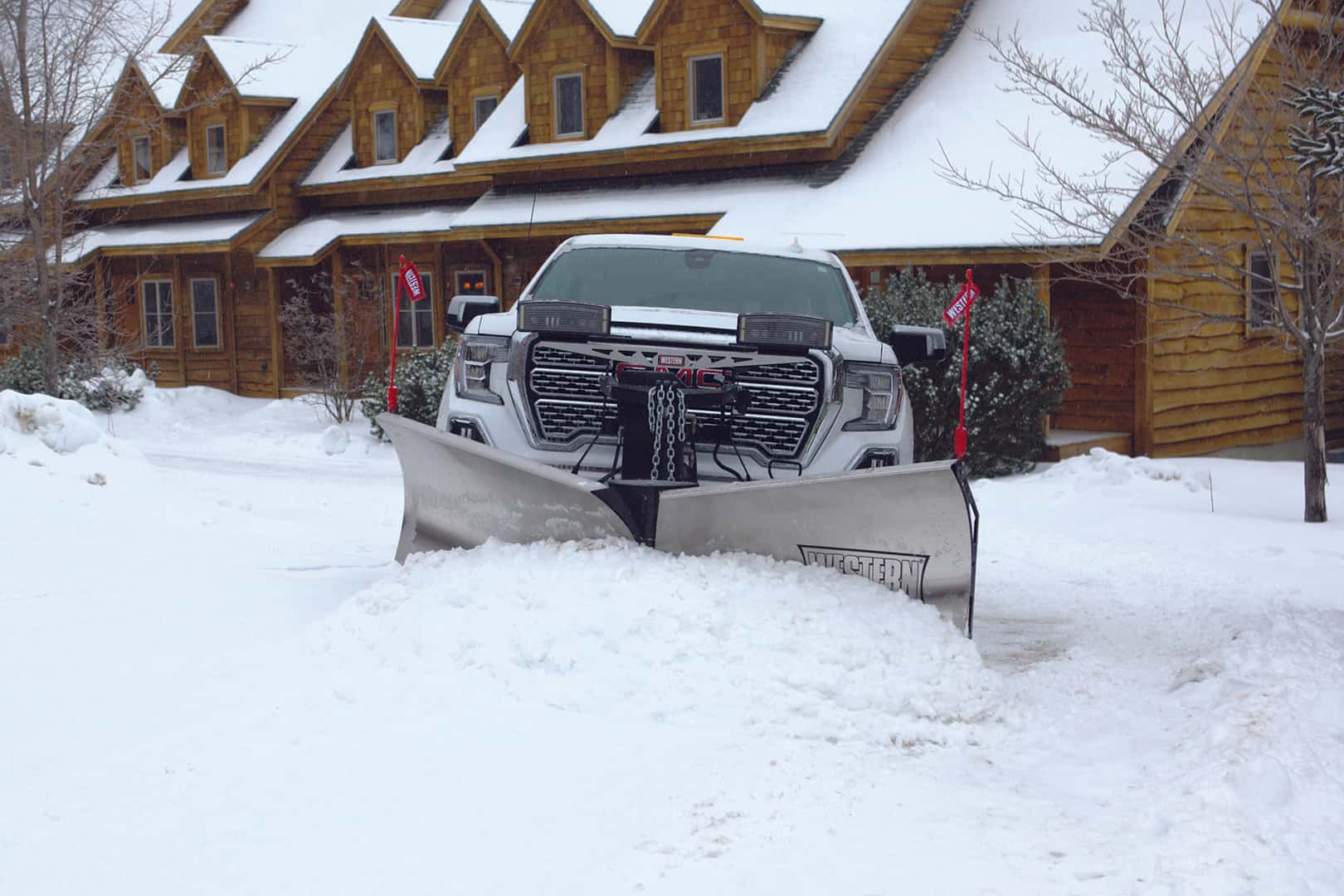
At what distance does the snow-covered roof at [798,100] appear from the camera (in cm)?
1902

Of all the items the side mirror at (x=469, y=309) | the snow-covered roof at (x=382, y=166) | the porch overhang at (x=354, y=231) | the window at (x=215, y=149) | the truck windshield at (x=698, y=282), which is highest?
the window at (x=215, y=149)

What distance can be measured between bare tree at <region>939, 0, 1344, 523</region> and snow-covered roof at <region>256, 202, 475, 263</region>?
10.1m

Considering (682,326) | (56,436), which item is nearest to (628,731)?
(682,326)

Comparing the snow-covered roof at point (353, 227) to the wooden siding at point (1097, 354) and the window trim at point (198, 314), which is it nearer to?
the window trim at point (198, 314)

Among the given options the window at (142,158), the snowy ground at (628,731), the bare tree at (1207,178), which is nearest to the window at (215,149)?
the window at (142,158)

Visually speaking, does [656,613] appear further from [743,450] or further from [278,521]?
[278,521]

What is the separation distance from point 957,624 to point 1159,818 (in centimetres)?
178

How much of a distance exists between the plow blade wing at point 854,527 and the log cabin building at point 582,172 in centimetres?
770

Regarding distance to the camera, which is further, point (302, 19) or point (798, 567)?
point (302, 19)

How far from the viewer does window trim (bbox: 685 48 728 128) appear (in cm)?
2016

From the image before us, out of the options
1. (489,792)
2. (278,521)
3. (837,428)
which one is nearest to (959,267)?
(278,521)

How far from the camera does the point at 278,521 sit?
33.2ft

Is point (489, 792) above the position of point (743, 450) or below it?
below

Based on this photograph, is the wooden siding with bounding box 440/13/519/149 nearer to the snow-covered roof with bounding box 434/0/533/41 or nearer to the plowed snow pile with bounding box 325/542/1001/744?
the snow-covered roof with bounding box 434/0/533/41
